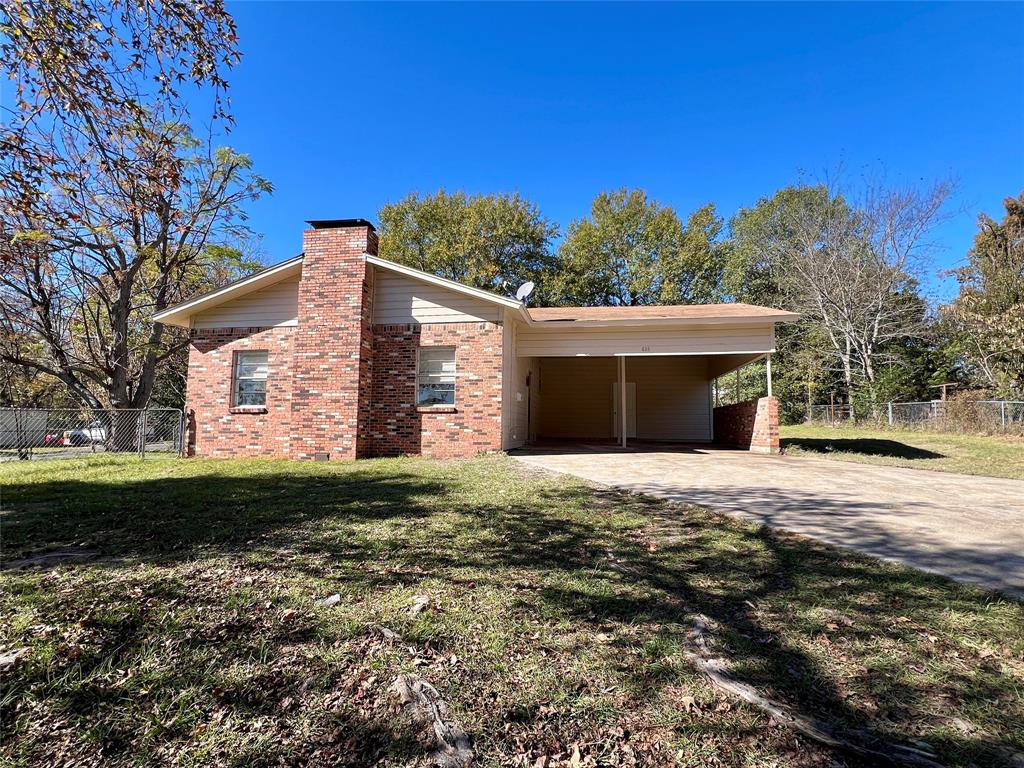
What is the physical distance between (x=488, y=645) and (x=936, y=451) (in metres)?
13.9

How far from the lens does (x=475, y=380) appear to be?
402 inches

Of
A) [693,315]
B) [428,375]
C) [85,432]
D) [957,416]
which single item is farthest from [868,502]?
[85,432]

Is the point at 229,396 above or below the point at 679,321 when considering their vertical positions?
below

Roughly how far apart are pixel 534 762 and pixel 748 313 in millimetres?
11488

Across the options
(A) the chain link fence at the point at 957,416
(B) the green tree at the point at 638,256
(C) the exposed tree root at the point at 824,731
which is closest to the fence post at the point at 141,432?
(C) the exposed tree root at the point at 824,731

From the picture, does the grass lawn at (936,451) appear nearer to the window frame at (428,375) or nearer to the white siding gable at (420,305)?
the window frame at (428,375)

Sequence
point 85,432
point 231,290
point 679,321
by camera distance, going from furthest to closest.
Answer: point 85,432 < point 679,321 < point 231,290

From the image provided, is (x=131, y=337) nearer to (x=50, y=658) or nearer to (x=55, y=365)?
(x=55, y=365)

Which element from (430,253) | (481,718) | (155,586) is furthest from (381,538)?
(430,253)

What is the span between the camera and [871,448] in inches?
488

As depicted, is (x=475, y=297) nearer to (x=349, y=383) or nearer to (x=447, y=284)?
(x=447, y=284)

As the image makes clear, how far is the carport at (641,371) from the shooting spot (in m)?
11.4

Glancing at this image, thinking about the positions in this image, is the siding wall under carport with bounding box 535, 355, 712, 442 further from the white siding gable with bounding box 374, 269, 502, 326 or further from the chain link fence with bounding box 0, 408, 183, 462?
the chain link fence with bounding box 0, 408, 183, 462

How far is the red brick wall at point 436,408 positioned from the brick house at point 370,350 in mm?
22
